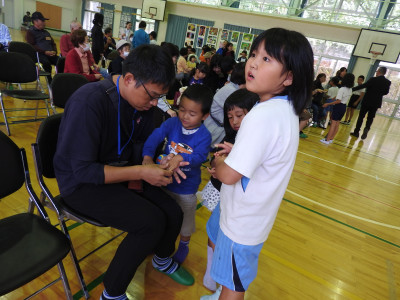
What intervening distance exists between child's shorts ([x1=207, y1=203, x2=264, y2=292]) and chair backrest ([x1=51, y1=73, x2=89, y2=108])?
2.27m

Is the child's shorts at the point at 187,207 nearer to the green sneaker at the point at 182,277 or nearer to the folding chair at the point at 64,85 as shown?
the green sneaker at the point at 182,277

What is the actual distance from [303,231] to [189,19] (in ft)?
45.3

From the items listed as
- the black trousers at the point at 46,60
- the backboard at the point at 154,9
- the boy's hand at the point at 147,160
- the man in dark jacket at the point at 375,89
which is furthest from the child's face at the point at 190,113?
the backboard at the point at 154,9

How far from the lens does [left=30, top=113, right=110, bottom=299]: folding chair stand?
1.21 m

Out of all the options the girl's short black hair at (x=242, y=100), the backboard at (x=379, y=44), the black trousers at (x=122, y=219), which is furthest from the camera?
the backboard at (x=379, y=44)

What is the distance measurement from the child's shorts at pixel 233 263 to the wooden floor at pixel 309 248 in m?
0.52

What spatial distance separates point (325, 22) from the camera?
1068 centimetres

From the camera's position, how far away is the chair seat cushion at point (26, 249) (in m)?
0.91

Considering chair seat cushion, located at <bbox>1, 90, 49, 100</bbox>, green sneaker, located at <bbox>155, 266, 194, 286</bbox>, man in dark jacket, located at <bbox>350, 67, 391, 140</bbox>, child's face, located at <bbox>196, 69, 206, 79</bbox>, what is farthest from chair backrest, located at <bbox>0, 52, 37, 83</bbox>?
man in dark jacket, located at <bbox>350, 67, 391, 140</bbox>

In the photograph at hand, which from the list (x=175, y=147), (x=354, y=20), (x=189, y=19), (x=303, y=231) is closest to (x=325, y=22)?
(x=354, y=20)

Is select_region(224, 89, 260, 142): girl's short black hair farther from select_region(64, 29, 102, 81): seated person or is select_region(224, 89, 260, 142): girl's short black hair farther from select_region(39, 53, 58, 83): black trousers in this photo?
select_region(39, 53, 58, 83): black trousers

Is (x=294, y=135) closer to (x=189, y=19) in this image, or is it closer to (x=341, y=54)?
(x=341, y=54)

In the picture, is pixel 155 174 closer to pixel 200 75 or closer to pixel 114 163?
pixel 114 163

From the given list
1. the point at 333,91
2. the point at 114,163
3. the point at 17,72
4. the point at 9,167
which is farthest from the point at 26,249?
the point at 333,91
